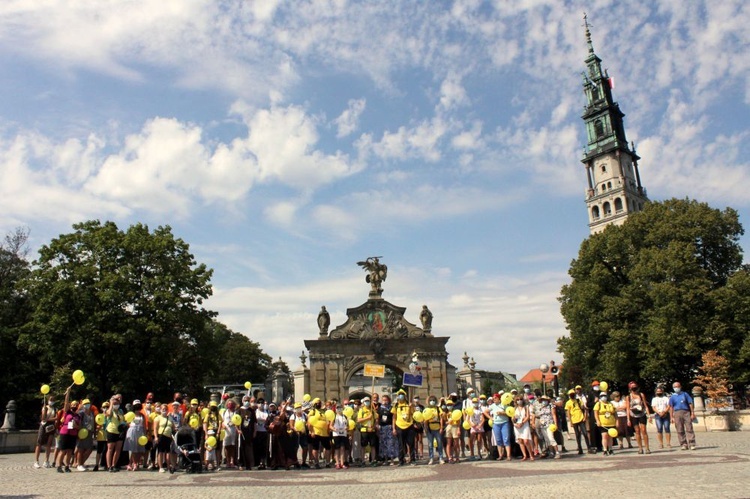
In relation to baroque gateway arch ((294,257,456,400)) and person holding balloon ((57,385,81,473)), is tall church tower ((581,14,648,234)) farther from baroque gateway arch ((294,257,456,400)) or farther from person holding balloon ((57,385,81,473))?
person holding balloon ((57,385,81,473))

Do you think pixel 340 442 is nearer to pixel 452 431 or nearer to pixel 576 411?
pixel 452 431

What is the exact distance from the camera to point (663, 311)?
2991cm

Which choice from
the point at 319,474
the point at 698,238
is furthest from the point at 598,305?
the point at 319,474

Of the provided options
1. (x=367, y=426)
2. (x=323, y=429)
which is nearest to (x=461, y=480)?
(x=367, y=426)

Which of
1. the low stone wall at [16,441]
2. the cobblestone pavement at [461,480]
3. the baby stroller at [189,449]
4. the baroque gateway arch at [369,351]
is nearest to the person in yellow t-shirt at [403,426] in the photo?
the cobblestone pavement at [461,480]

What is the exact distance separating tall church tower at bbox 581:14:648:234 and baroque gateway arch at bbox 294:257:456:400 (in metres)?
45.2

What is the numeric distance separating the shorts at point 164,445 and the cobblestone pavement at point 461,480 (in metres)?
0.79

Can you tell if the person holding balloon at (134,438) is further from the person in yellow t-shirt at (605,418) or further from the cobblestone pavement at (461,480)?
the person in yellow t-shirt at (605,418)

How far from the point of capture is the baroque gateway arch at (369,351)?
42.1 metres

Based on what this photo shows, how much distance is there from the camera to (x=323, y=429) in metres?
15.2

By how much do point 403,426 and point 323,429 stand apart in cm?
207

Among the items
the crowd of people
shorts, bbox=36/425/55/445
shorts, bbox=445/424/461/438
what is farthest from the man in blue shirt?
shorts, bbox=36/425/55/445

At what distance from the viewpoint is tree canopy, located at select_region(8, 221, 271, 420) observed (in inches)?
1120

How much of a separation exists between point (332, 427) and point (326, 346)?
27.5 m
